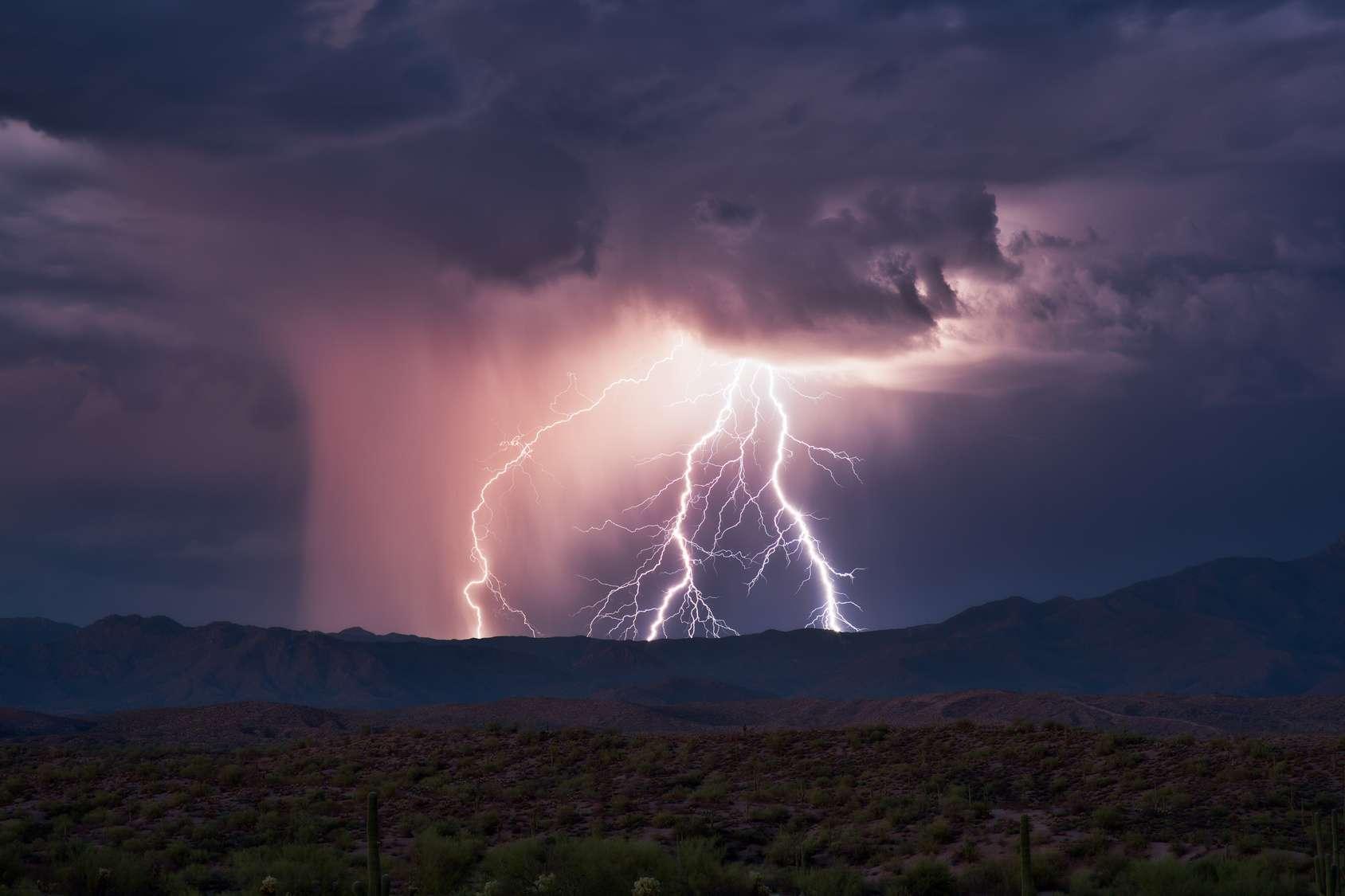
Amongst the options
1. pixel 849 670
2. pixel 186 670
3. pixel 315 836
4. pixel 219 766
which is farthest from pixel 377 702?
pixel 315 836

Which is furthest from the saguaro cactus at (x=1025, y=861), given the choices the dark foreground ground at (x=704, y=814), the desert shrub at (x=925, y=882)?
the desert shrub at (x=925, y=882)

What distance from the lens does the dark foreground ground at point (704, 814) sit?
29016 mm

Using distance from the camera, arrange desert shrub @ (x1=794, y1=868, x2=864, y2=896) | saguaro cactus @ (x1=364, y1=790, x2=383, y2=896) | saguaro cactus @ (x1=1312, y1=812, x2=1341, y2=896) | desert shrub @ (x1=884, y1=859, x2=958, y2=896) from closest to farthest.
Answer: saguaro cactus @ (x1=364, y1=790, x2=383, y2=896) → saguaro cactus @ (x1=1312, y1=812, x2=1341, y2=896) → desert shrub @ (x1=794, y1=868, x2=864, y2=896) → desert shrub @ (x1=884, y1=859, x2=958, y2=896)

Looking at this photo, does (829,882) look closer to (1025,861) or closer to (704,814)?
(1025,861)

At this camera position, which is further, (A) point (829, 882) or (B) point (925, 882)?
(B) point (925, 882)

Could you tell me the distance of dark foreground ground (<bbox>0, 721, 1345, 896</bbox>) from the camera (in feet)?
95.2

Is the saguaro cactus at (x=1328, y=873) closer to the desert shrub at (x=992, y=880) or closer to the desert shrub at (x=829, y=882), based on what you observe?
the desert shrub at (x=992, y=880)

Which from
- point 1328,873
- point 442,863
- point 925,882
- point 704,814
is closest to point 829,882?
point 925,882

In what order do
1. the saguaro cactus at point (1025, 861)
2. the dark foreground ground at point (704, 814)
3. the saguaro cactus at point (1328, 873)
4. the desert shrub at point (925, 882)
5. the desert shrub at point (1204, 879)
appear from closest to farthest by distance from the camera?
the saguaro cactus at point (1025, 861) → the saguaro cactus at point (1328, 873) → the desert shrub at point (1204, 879) → the dark foreground ground at point (704, 814) → the desert shrub at point (925, 882)

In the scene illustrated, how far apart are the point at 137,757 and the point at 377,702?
129 m

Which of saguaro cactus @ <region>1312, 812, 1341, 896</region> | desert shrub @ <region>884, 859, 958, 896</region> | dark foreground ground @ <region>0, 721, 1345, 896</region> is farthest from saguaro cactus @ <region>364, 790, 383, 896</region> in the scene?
saguaro cactus @ <region>1312, 812, 1341, 896</region>

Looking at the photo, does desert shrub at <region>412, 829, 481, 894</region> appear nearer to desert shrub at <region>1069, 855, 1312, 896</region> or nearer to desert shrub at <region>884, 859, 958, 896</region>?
desert shrub at <region>884, 859, 958, 896</region>

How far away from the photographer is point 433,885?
96.5 feet

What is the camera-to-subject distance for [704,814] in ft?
123
